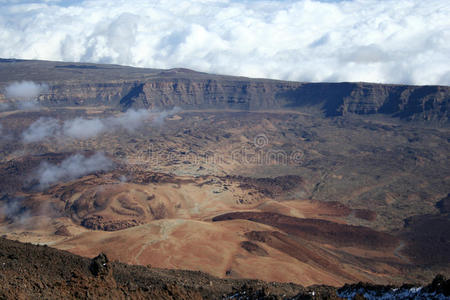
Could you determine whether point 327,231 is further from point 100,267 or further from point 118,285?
point 118,285

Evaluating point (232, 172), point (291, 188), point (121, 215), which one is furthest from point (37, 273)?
point (232, 172)

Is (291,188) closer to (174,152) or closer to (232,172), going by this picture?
(232,172)

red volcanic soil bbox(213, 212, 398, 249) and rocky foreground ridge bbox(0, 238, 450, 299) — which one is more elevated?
rocky foreground ridge bbox(0, 238, 450, 299)

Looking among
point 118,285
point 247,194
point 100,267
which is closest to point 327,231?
point 247,194

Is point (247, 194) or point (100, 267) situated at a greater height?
point (100, 267)

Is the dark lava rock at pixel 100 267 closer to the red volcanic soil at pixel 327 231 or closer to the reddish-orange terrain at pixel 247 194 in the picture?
the reddish-orange terrain at pixel 247 194

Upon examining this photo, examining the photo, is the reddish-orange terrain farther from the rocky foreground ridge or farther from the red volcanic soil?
the rocky foreground ridge

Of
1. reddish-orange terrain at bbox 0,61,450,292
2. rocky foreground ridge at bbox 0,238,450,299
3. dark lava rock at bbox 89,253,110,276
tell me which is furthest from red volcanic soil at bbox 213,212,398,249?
dark lava rock at bbox 89,253,110,276

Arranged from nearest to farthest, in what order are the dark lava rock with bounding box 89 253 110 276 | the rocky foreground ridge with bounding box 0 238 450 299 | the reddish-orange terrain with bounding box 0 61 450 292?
1. the rocky foreground ridge with bounding box 0 238 450 299
2. the dark lava rock with bounding box 89 253 110 276
3. the reddish-orange terrain with bounding box 0 61 450 292
